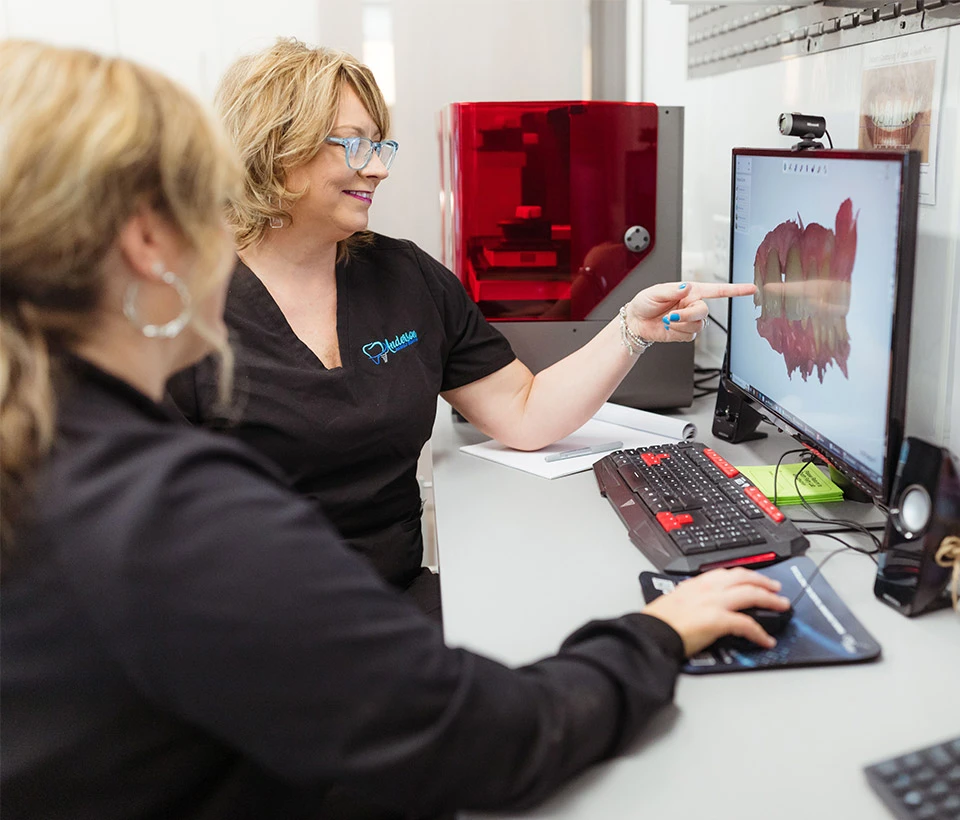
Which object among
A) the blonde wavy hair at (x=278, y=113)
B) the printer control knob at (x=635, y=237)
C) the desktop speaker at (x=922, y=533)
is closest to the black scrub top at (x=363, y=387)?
the blonde wavy hair at (x=278, y=113)

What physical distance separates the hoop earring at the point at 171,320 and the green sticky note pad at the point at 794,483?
812mm

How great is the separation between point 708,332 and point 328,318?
95 cm

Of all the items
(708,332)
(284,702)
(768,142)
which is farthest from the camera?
(708,332)

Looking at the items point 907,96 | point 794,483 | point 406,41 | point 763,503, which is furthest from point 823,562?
point 406,41

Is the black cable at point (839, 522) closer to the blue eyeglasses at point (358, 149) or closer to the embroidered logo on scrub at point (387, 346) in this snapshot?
the embroidered logo on scrub at point (387, 346)

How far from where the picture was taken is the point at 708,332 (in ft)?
6.72

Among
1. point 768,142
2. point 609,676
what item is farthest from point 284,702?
point 768,142

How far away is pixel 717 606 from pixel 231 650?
1.48 feet

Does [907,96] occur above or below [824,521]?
above

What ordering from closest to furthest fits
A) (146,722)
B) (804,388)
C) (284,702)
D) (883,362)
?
(284,702) < (146,722) < (883,362) < (804,388)

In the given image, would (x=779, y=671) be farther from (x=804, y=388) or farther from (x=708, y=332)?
(x=708, y=332)

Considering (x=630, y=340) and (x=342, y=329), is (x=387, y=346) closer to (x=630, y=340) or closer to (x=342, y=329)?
(x=342, y=329)

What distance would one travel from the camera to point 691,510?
45.6 inches

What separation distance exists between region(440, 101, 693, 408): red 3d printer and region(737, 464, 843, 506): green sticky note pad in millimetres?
411
